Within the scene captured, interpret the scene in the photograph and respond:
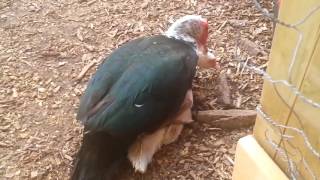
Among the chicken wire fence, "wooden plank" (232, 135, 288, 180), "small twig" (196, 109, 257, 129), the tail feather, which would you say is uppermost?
the chicken wire fence

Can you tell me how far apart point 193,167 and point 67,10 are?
125 cm

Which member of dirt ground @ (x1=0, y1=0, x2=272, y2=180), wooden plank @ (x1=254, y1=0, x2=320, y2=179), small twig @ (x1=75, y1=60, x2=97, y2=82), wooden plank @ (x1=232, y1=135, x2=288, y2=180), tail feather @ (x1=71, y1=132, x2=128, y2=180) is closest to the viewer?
wooden plank @ (x1=254, y1=0, x2=320, y2=179)

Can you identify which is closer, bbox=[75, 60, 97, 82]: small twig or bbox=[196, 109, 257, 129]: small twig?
bbox=[196, 109, 257, 129]: small twig

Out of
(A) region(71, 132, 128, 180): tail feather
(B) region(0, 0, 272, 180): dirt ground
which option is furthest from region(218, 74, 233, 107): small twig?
(A) region(71, 132, 128, 180): tail feather

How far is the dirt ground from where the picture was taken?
1.65 m

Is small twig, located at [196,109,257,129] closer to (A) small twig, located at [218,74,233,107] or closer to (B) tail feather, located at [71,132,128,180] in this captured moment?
(A) small twig, located at [218,74,233,107]

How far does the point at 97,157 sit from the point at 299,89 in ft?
3.02

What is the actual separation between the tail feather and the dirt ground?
3.8 inches

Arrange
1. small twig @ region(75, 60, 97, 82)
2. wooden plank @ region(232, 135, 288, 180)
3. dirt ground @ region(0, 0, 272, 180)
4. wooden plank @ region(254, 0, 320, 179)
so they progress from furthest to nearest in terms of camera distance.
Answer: small twig @ region(75, 60, 97, 82) < dirt ground @ region(0, 0, 272, 180) < wooden plank @ region(232, 135, 288, 180) < wooden plank @ region(254, 0, 320, 179)

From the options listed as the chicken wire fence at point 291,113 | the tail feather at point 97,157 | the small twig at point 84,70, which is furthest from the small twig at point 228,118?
the chicken wire fence at point 291,113

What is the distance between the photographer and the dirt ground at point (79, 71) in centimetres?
165

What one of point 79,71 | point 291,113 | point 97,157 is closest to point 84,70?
point 79,71

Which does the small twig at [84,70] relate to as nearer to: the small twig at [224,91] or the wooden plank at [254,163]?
the small twig at [224,91]

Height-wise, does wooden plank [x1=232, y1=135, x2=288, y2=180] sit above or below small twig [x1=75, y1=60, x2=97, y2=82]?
above
